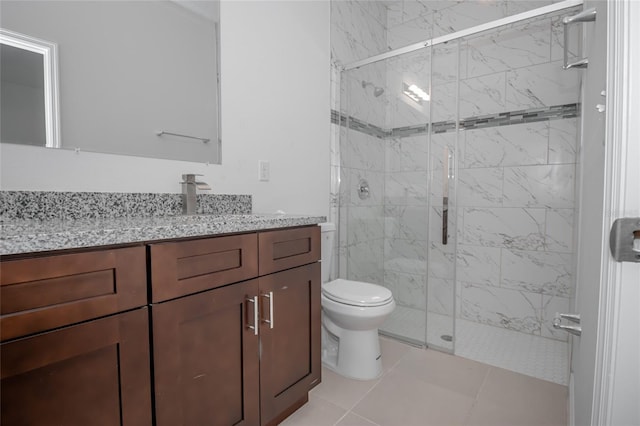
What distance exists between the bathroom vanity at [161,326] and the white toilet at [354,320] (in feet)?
1.39

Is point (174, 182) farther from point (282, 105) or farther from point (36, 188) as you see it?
point (282, 105)

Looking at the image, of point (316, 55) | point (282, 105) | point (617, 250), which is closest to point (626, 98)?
point (617, 250)

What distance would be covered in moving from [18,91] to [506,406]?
2393mm

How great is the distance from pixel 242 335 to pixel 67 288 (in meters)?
0.57

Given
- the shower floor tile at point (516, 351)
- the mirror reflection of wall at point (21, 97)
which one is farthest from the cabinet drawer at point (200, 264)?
the shower floor tile at point (516, 351)

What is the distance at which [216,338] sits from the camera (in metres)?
1.05

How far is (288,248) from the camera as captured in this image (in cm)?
133

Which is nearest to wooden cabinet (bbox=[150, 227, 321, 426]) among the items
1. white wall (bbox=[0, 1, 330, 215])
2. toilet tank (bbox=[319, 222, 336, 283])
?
toilet tank (bbox=[319, 222, 336, 283])

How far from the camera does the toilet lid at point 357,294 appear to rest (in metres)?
1.77

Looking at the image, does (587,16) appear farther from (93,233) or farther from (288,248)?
(93,233)

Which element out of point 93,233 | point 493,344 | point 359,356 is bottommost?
point 493,344

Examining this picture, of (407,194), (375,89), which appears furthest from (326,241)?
(375,89)

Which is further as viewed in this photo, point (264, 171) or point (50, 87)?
point (264, 171)

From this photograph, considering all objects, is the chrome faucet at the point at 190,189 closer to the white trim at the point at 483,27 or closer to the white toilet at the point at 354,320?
the white toilet at the point at 354,320
